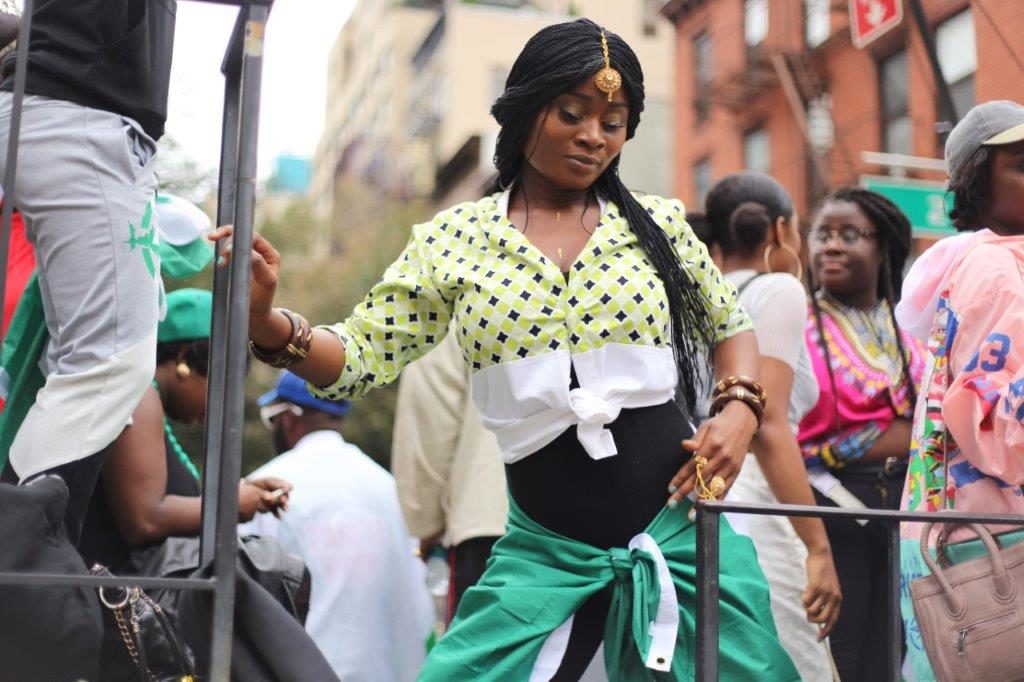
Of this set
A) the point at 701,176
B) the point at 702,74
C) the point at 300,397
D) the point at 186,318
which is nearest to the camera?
the point at 186,318

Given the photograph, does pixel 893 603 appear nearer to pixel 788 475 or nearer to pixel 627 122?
pixel 788 475

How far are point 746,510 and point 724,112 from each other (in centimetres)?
2306

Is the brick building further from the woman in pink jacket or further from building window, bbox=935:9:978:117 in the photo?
the woman in pink jacket

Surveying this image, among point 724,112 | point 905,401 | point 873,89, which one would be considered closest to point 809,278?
point 905,401

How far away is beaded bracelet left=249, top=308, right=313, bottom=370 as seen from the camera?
2.86m

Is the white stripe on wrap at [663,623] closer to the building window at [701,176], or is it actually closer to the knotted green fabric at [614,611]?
the knotted green fabric at [614,611]

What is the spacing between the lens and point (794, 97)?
21625 millimetres

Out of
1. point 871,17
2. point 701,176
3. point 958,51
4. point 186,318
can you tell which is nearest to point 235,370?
point 186,318

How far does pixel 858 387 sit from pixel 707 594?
75.3 inches

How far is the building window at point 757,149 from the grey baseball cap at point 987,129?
1976 centimetres

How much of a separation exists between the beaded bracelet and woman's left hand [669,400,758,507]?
84 centimetres

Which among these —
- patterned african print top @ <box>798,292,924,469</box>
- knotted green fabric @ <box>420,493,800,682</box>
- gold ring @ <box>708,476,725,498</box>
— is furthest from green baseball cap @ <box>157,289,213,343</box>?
patterned african print top @ <box>798,292,924,469</box>

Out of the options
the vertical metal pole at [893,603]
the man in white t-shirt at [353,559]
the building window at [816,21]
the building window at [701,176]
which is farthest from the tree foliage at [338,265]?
the vertical metal pole at [893,603]

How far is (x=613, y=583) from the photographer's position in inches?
114
